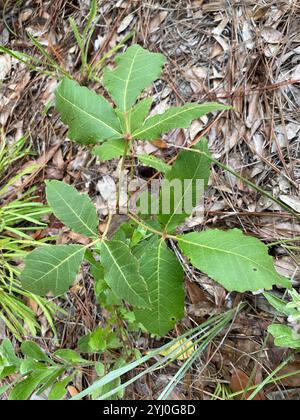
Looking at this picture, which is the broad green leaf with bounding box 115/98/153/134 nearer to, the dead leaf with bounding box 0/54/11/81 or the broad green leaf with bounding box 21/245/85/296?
the broad green leaf with bounding box 21/245/85/296

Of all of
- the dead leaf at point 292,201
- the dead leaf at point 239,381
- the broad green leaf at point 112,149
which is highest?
the broad green leaf at point 112,149

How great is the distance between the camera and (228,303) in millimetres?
1347

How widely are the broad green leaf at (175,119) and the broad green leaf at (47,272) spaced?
29 cm

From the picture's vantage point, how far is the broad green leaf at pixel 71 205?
871 mm

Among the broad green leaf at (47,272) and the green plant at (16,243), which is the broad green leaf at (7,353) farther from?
the green plant at (16,243)

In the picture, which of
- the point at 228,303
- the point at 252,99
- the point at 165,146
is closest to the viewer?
the point at 228,303

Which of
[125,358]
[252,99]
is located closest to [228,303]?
[125,358]

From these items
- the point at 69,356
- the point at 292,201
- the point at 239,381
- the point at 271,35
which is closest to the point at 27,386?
the point at 69,356

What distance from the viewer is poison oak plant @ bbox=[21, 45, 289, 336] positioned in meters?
0.81

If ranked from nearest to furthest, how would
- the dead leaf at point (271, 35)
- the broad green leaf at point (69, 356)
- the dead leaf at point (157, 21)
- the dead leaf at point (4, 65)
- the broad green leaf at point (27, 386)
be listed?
the broad green leaf at point (27, 386) < the broad green leaf at point (69, 356) < the dead leaf at point (271, 35) < the dead leaf at point (157, 21) < the dead leaf at point (4, 65)

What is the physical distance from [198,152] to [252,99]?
26.3 inches

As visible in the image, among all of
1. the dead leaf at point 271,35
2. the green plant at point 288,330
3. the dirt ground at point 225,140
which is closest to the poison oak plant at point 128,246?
the green plant at point 288,330

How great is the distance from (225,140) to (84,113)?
721mm

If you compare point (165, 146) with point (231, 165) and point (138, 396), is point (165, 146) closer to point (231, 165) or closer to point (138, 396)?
point (231, 165)
